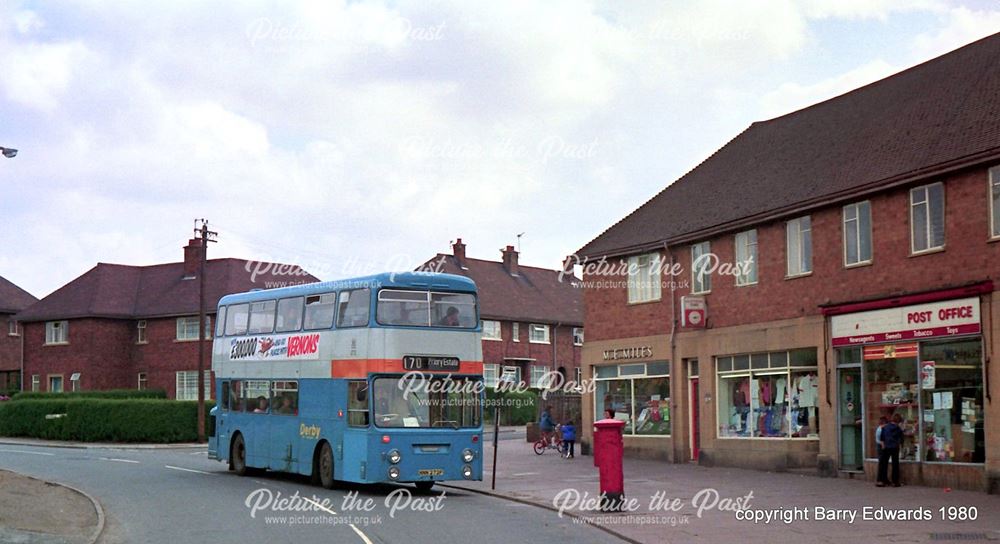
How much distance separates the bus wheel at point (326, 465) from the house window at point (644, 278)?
12609 mm

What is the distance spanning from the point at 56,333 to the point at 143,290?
202 inches

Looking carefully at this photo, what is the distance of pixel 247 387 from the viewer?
27516 millimetres

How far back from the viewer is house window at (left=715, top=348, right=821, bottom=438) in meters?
27.7

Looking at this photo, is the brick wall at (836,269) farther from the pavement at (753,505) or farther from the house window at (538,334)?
the house window at (538,334)

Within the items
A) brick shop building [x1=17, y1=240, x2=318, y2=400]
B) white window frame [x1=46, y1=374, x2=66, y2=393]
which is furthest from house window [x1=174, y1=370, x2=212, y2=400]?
white window frame [x1=46, y1=374, x2=66, y2=393]

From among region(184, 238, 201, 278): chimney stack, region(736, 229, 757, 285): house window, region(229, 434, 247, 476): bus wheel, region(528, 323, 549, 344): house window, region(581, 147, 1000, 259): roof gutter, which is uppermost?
region(184, 238, 201, 278): chimney stack

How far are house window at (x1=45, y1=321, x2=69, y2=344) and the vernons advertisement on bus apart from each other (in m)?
40.2

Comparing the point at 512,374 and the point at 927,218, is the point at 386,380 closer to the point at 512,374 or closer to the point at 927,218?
the point at 927,218

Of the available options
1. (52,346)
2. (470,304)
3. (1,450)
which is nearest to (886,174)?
(470,304)

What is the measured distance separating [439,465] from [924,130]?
1258 cm

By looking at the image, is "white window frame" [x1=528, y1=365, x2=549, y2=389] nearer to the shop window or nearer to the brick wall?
the brick wall

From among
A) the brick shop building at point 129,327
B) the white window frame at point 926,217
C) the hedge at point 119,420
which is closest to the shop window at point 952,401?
the white window frame at point 926,217

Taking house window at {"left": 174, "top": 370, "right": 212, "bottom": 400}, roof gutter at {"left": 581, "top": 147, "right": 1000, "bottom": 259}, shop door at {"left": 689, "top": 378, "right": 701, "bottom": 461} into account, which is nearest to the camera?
roof gutter at {"left": 581, "top": 147, "right": 1000, "bottom": 259}

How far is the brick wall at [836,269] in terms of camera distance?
22.6 m
